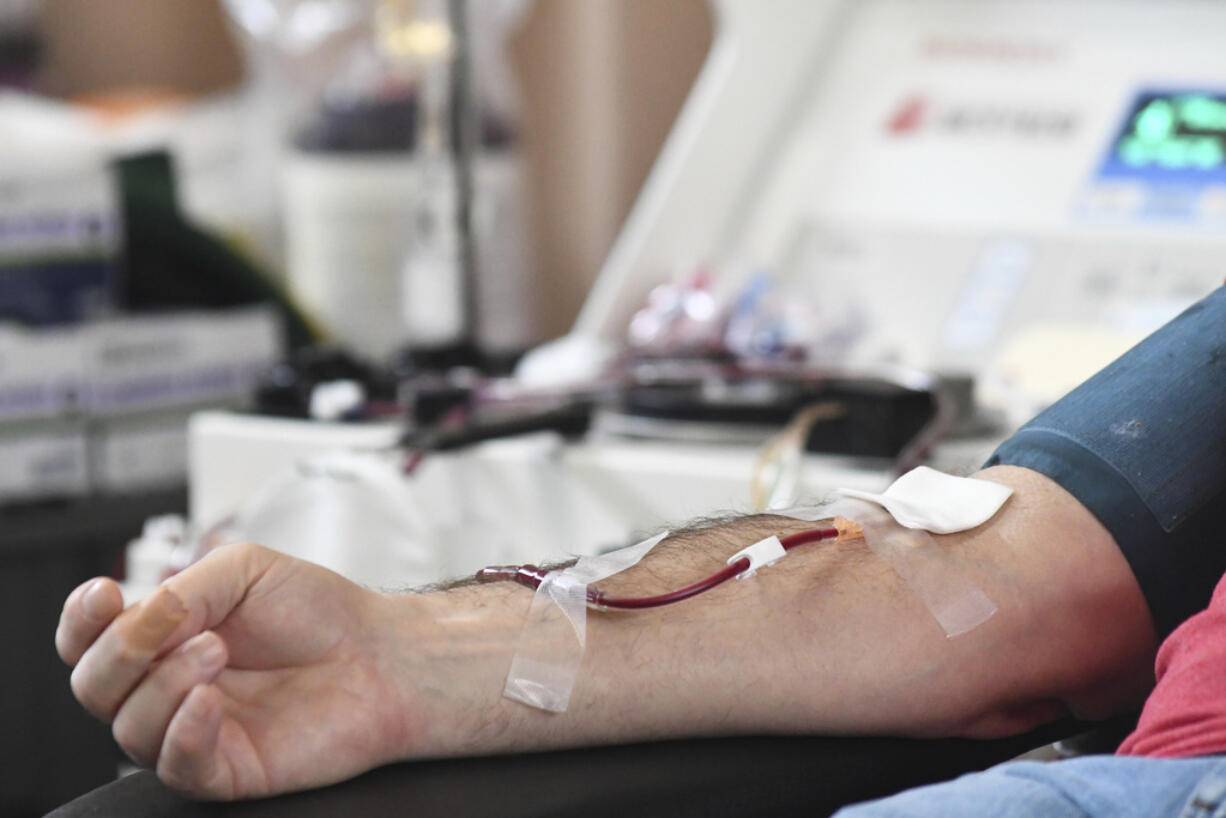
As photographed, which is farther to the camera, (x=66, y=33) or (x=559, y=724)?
(x=66, y=33)

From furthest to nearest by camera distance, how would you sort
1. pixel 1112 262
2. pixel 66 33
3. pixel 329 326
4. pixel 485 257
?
pixel 66 33, pixel 485 257, pixel 329 326, pixel 1112 262

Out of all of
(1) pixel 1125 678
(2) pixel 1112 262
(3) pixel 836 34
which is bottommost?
(1) pixel 1125 678

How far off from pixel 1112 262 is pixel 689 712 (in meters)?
0.89

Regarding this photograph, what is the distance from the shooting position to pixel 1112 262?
4.50 feet

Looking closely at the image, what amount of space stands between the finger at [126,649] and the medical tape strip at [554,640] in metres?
0.16

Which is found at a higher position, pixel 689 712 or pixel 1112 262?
pixel 1112 262

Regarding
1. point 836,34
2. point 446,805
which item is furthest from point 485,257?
point 446,805

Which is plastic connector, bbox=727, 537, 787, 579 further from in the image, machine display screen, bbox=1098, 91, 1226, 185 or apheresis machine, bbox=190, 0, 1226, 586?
machine display screen, bbox=1098, 91, 1226, 185

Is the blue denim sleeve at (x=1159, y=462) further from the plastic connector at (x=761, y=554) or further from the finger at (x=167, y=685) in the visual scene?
the finger at (x=167, y=685)

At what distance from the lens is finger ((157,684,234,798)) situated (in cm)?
56

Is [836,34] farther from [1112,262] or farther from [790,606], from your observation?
[790,606]

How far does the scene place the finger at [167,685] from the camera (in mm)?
577

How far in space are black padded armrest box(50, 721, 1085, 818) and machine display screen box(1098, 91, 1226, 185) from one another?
2.91 ft

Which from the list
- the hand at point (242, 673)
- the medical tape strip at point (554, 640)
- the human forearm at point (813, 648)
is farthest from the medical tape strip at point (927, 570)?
the hand at point (242, 673)
